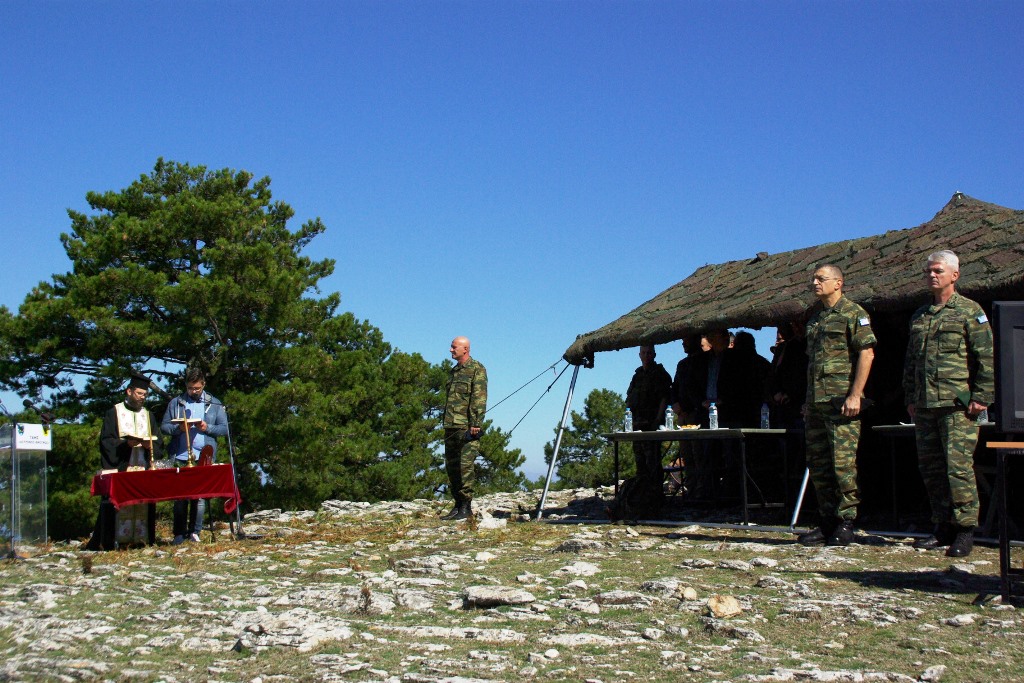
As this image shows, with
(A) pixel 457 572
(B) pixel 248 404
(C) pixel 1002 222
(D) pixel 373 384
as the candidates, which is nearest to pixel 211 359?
(B) pixel 248 404

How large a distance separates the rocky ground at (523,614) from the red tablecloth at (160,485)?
25.6 inches

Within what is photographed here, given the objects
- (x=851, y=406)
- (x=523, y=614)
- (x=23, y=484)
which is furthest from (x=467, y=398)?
(x=523, y=614)

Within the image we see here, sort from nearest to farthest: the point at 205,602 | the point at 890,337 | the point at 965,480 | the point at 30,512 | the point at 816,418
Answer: the point at 205,602
the point at 965,480
the point at 816,418
the point at 30,512
the point at 890,337

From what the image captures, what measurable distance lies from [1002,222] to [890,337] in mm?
1748

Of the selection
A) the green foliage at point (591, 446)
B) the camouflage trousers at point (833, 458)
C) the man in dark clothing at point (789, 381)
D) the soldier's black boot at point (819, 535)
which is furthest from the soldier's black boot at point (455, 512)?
the green foliage at point (591, 446)

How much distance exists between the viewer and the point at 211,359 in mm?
17000

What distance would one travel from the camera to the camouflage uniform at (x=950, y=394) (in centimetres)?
729

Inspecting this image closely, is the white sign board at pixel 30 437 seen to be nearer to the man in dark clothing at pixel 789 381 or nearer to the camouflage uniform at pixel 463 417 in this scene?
the camouflage uniform at pixel 463 417

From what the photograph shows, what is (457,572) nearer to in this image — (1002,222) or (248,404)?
(1002,222)

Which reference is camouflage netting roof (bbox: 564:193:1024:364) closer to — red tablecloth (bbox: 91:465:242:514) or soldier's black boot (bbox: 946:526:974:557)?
soldier's black boot (bbox: 946:526:974:557)

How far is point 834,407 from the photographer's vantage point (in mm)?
8086

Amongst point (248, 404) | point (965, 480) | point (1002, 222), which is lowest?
point (965, 480)

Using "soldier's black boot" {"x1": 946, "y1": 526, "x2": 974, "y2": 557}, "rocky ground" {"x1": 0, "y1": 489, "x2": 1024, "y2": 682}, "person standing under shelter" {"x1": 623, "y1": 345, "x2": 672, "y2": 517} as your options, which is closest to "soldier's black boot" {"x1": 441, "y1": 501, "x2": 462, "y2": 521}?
"person standing under shelter" {"x1": 623, "y1": 345, "x2": 672, "y2": 517}

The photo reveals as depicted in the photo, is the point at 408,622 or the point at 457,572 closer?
the point at 408,622
